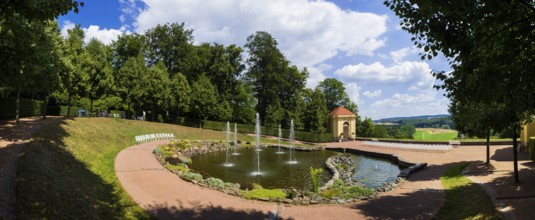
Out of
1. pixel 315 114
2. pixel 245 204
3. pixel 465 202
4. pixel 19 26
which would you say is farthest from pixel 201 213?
pixel 315 114

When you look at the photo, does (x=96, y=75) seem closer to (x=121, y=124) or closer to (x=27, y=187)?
(x=121, y=124)

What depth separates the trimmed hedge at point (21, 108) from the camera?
2398 cm

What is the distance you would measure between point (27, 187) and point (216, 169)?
44.1 ft

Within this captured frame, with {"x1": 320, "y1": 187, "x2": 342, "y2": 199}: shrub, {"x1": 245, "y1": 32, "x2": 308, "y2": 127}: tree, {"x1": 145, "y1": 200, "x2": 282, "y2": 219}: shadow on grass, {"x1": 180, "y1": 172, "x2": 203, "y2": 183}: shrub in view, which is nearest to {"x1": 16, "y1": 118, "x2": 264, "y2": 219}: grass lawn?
{"x1": 145, "y1": 200, "x2": 282, "y2": 219}: shadow on grass

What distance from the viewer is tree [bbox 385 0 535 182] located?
21.1ft

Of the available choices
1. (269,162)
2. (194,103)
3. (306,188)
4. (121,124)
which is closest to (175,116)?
(194,103)

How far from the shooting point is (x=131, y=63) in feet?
145

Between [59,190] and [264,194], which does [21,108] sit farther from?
[264,194]

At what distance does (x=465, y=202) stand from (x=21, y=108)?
109ft

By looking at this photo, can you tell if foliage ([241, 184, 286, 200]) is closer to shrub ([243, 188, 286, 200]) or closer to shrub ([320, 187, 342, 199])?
shrub ([243, 188, 286, 200])

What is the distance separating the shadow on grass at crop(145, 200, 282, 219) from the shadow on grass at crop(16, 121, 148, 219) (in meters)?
0.65

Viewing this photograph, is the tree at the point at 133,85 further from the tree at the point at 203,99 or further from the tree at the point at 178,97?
the tree at the point at 203,99

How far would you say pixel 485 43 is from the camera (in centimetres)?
704

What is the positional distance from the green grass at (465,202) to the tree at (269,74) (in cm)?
4096
